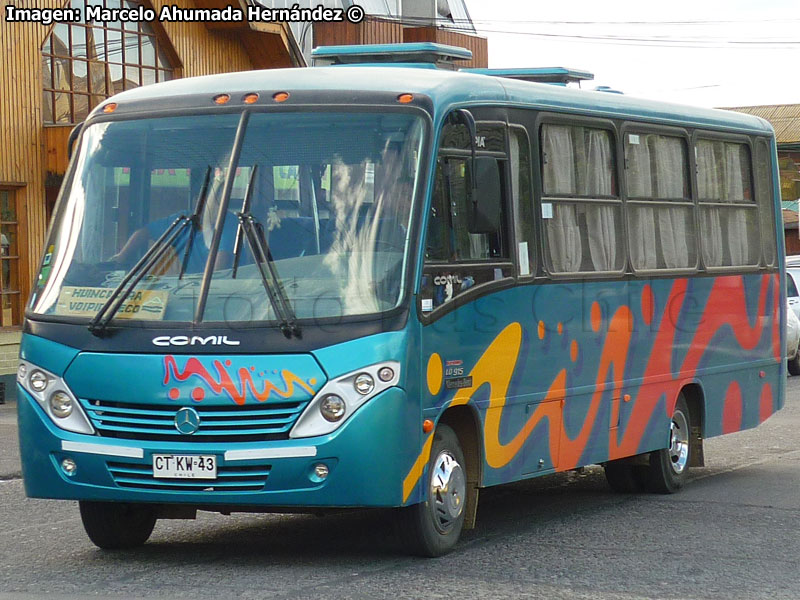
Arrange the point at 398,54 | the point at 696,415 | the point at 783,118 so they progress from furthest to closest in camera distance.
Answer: the point at 783,118
the point at 696,415
the point at 398,54

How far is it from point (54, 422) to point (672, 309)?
16.9 feet

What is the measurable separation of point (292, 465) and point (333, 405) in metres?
0.37

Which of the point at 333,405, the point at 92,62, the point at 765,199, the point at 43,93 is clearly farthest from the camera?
the point at 92,62

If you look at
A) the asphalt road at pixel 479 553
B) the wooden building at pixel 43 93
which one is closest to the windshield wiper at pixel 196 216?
the asphalt road at pixel 479 553

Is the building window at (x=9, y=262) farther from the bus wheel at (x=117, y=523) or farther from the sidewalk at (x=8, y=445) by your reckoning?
the bus wheel at (x=117, y=523)

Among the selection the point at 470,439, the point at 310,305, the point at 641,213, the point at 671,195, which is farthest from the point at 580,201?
the point at 310,305

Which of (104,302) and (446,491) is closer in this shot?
(104,302)

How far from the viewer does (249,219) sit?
28.1 ft

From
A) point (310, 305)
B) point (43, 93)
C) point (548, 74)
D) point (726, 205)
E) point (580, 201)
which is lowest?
point (310, 305)

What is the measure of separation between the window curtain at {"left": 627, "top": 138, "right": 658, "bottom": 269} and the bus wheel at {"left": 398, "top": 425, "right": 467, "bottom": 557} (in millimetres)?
2937

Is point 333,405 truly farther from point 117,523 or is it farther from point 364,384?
point 117,523

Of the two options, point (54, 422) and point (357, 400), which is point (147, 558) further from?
point (357, 400)

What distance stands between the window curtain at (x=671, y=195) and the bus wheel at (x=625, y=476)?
A: 154 cm

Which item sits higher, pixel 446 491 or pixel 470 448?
pixel 470 448
